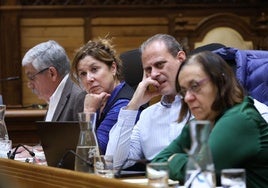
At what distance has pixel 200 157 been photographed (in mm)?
1815

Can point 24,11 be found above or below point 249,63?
→ above

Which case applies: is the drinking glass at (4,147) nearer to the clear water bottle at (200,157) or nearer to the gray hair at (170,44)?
the gray hair at (170,44)

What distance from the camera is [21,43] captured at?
7281 millimetres

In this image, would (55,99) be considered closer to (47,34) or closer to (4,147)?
(4,147)

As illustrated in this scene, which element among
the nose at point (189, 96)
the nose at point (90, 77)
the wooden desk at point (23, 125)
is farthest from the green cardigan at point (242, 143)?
the wooden desk at point (23, 125)

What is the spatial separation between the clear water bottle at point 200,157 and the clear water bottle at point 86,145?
719 millimetres

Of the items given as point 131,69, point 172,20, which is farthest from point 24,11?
point 131,69

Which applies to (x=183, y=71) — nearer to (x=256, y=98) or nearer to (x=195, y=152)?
(x=195, y=152)

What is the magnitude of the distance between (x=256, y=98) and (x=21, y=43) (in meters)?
4.29

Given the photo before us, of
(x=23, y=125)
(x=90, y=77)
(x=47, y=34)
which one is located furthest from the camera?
(x=47, y=34)

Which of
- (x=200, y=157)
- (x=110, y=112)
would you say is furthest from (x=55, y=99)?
(x=200, y=157)

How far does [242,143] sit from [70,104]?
1858mm

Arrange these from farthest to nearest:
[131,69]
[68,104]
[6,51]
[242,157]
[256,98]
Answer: [6,51] → [131,69] → [68,104] → [256,98] → [242,157]

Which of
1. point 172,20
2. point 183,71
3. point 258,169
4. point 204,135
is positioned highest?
point 172,20
